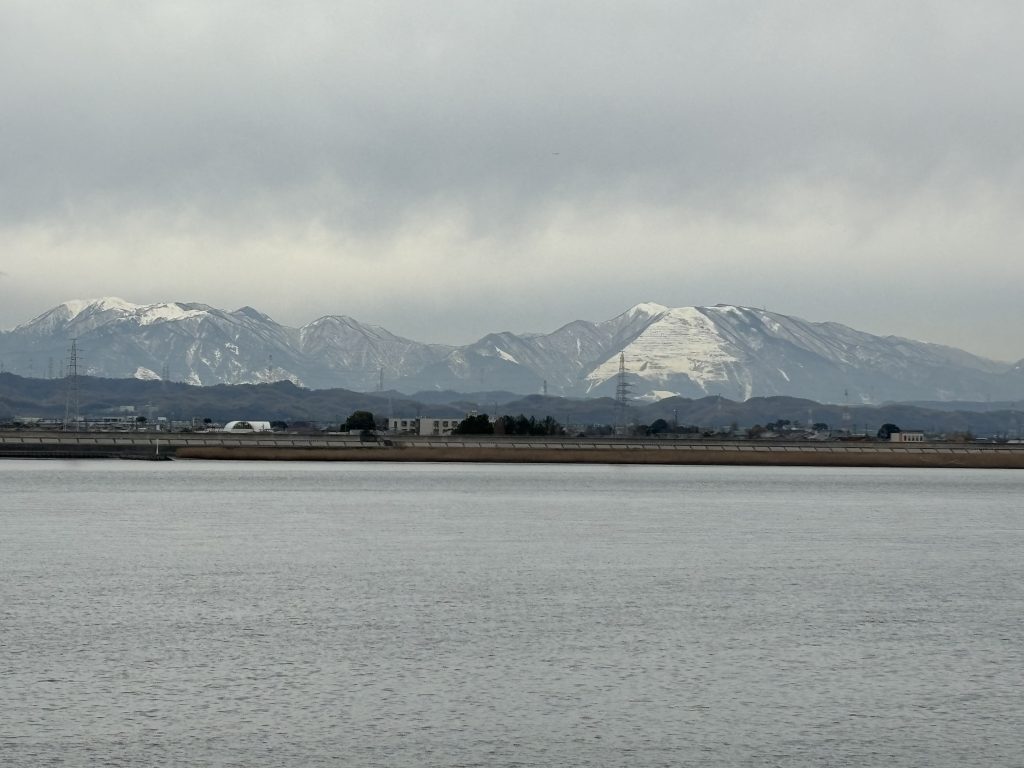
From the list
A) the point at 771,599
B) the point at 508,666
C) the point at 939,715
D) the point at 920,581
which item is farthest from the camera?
the point at 920,581

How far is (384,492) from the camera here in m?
116

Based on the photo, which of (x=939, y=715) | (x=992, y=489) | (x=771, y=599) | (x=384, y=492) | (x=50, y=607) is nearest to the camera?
(x=939, y=715)

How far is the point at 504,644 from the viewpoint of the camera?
36531mm

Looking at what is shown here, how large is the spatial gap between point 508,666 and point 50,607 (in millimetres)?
16109

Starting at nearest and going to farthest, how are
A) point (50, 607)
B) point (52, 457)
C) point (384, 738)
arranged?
point (384, 738) < point (50, 607) < point (52, 457)

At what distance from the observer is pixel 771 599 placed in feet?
151

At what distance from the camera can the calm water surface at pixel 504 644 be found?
2592 cm

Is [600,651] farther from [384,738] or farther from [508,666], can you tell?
[384,738]

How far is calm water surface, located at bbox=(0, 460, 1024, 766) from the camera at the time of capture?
25.9m

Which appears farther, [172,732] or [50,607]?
[50,607]

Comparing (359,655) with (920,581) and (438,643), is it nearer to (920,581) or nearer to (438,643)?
(438,643)

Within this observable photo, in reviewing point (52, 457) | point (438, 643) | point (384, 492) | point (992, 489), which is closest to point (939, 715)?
point (438, 643)

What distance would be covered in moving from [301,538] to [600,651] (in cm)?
3512

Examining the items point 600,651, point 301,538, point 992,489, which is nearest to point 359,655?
point 600,651
